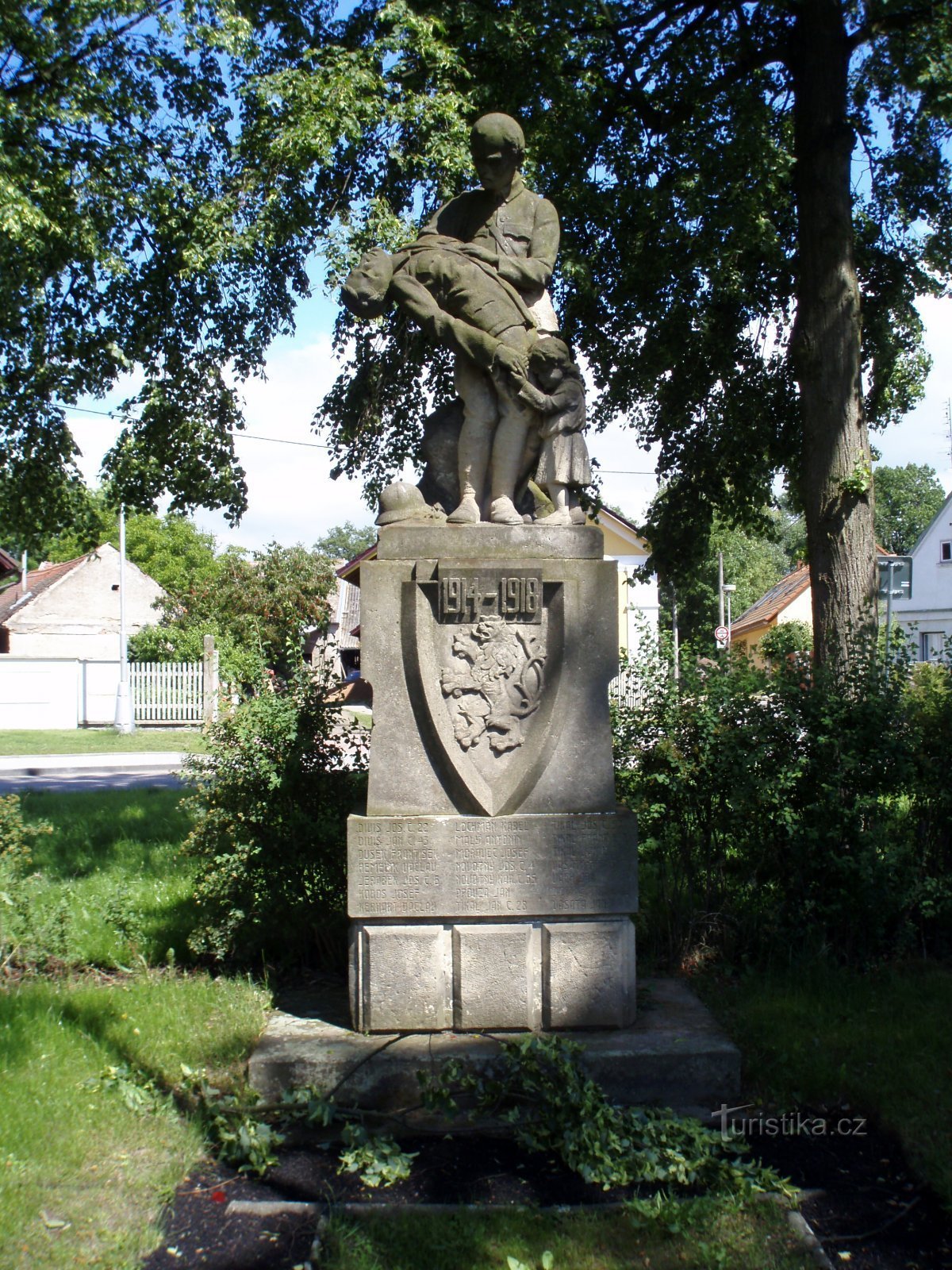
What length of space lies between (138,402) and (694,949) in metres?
7.53

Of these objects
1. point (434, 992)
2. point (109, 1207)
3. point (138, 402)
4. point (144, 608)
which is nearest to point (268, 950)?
point (434, 992)

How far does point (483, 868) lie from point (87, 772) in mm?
13883

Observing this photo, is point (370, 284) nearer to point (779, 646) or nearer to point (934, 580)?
point (779, 646)

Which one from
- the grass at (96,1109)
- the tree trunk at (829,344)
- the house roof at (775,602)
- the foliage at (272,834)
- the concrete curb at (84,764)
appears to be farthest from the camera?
the house roof at (775,602)

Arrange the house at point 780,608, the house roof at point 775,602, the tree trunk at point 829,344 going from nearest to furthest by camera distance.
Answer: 1. the tree trunk at point 829,344
2. the house roof at point 775,602
3. the house at point 780,608

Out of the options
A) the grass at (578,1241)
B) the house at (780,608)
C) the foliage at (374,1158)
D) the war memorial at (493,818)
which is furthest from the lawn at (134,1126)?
the house at (780,608)

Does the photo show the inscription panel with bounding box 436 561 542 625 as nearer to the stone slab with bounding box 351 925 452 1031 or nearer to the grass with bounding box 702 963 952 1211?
the stone slab with bounding box 351 925 452 1031

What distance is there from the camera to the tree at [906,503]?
67938 millimetres

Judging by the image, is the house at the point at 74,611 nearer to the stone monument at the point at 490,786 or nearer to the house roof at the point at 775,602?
the house roof at the point at 775,602

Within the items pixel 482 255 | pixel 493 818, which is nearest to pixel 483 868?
pixel 493 818

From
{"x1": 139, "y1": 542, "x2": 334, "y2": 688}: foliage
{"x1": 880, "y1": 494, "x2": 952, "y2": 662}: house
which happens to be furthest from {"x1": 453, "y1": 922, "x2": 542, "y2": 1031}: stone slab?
{"x1": 880, "y1": 494, "x2": 952, "y2": 662}: house

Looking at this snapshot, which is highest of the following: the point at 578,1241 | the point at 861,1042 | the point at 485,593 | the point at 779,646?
the point at 485,593

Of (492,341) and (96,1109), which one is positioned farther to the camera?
(492,341)

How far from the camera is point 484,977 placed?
425 centimetres
